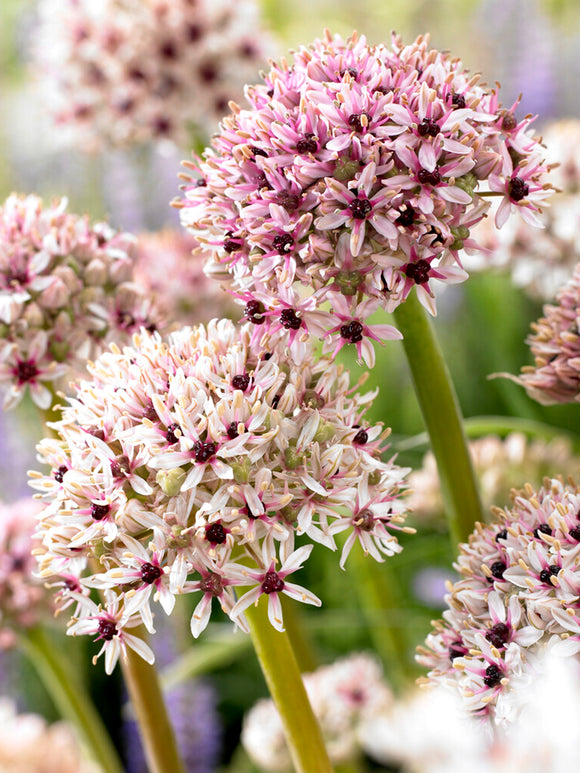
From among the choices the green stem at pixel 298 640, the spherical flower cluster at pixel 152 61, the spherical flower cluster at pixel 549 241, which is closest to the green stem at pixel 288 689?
the green stem at pixel 298 640

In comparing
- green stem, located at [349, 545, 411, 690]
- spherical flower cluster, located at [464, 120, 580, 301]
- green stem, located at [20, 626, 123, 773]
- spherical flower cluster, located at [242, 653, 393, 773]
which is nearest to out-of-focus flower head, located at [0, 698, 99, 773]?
green stem, located at [20, 626, 123, 773]

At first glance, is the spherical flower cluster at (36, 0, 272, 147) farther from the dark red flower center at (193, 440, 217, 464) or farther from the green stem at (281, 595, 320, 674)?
the dark red flower center at (193, 440, 217, 464)

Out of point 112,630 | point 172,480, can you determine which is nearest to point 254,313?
point 172,480

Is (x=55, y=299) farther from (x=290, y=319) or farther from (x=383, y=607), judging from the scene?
(x=383, y=607)

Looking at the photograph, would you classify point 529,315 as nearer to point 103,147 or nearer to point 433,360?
point 103,147

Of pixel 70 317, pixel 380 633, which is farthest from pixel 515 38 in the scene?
pixel 70 317

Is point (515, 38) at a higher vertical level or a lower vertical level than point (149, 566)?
higher
